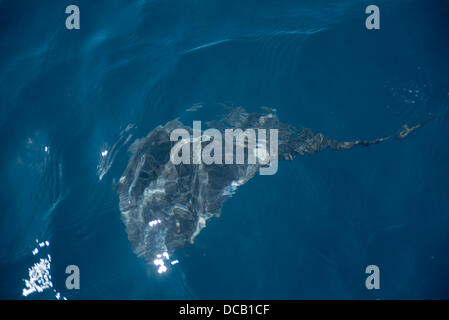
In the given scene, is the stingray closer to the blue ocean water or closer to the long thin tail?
the long thin tail

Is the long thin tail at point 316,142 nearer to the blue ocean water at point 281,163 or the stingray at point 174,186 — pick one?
the stingray at point 174,186

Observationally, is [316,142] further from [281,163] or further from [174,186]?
[174,186]

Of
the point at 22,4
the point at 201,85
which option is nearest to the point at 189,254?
the point at 201,85

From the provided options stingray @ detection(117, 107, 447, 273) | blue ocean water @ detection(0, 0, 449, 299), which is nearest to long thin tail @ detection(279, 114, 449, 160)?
stingray @ detection(117, 107, 447, 273)

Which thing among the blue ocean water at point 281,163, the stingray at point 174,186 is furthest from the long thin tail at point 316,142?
the blue ocean water at point 281,163

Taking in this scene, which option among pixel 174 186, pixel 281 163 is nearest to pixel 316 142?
pixel 281 163
